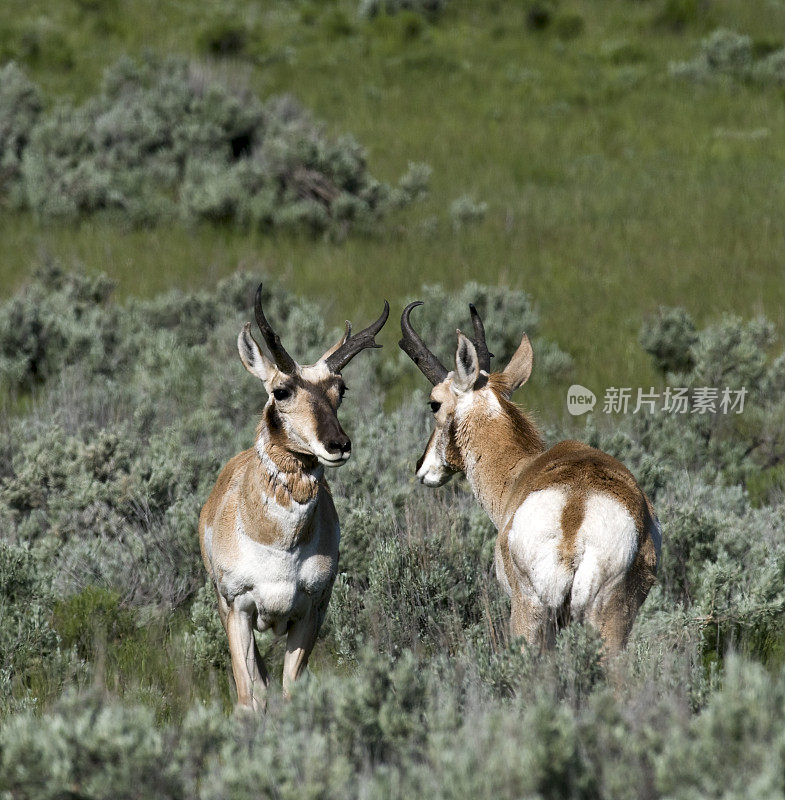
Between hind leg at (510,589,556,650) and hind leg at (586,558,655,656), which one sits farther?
hind leg at (510,589,556,650)

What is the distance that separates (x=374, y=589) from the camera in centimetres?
617

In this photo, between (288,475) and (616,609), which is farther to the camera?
(288,475)

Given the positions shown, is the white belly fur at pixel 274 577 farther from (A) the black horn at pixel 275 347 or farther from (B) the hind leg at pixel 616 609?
(B) the hind leg at pixel 616 609

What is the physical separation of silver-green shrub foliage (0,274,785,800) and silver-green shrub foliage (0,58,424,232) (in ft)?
9.49

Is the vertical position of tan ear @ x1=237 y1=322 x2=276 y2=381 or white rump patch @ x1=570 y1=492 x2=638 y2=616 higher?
tan ear @ x1=237 y1=322 x2=276 y2=381

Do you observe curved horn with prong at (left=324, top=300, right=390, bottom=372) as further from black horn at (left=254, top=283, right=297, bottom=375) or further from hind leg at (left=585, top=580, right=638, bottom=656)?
hind leg at (left=585, top=580, right=638, bottom=656)

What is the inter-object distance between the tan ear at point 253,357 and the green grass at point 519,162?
18.2ft

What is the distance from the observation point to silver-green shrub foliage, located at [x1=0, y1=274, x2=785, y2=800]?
10.7ft

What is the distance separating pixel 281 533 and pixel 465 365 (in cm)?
132

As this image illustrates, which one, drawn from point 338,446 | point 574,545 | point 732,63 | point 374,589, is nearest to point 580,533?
point 574,545

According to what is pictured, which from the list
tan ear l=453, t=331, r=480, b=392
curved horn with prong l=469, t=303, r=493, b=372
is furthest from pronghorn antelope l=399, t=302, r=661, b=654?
curved horn with prong l=469, t=303, r=493, b=372

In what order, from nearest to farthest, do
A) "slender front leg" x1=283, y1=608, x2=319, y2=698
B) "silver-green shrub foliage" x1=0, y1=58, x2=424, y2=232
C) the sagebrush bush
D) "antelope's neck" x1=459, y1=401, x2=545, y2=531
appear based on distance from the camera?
"slender front leg" x1=283, y1=608, x2=319, y2=698, "antelope's neck" x1=459, y1=401, x2=545, y2=531, "silver-green shrub foliage" x1=0, y1=58, x2=424, y2=232, the sagebrush bush

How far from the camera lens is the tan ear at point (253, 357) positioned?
541 cm

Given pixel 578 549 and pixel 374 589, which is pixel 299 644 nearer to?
pixel 374 589
